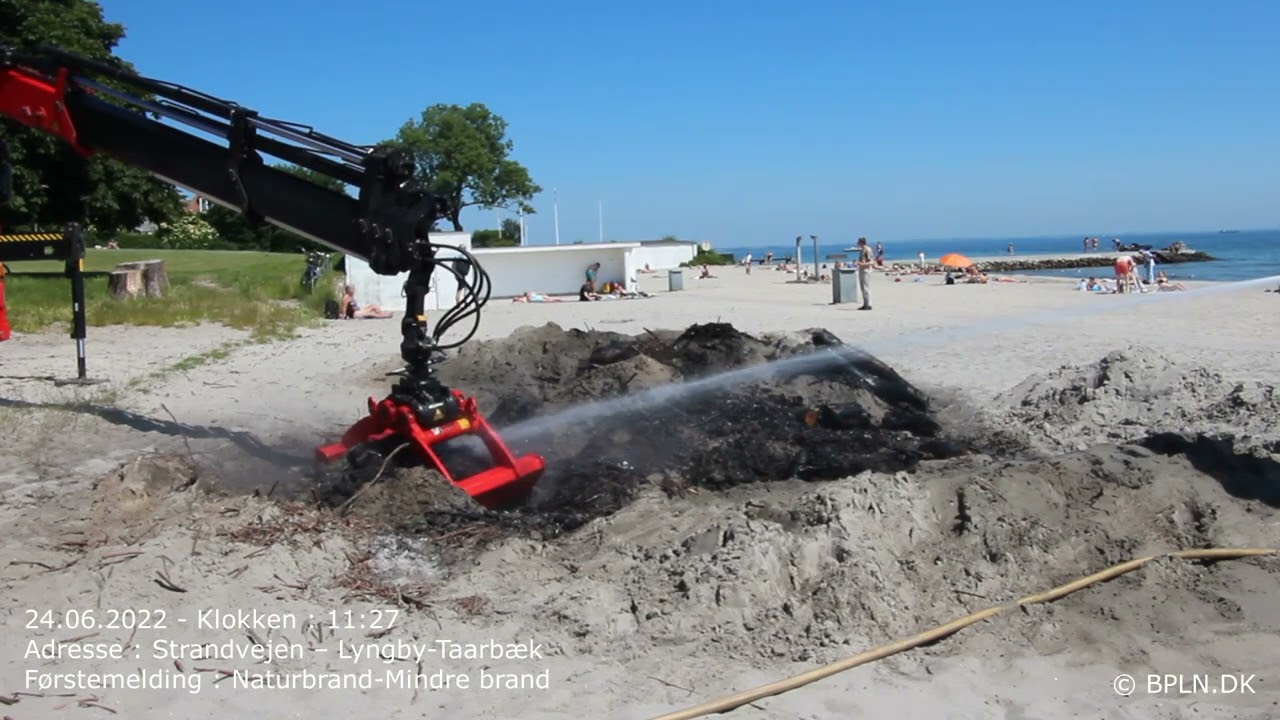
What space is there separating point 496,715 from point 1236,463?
20.0 ft

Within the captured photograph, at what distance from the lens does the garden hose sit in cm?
506

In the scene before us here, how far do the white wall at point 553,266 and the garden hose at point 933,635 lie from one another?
2638 cm

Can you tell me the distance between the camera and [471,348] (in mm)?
15297

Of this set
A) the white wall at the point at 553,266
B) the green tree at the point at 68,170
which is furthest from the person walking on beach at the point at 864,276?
the green tree at the point at 68,170

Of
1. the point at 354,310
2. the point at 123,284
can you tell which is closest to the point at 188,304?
the point at 123,284

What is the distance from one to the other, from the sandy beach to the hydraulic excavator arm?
2.64ft

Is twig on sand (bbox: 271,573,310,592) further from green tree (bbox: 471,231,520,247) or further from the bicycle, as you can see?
green tree (bbox: 471,231,520,247)

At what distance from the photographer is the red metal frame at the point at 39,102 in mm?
9266

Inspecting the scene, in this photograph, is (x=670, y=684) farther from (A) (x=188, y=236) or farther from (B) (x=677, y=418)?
(A) (x=188, y=236)

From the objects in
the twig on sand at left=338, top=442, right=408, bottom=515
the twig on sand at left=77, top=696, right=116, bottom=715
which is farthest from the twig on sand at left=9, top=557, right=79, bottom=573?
the twig on sand at left=338, top=442, right=408, bottom=515

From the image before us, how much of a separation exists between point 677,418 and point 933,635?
5.10 meters

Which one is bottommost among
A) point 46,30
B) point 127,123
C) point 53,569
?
point 53,569

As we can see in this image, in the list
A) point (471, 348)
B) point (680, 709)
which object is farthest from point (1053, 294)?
point (680, 709)

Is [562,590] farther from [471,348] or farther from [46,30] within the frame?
[46,30]
